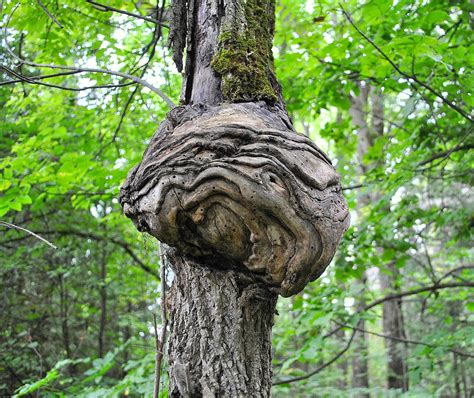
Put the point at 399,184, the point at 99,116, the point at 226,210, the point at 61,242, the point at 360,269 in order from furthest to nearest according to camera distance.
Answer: the point at 61,242, the point at 99,116, the point at 360,269, the point at 399,184, the point at 226,210

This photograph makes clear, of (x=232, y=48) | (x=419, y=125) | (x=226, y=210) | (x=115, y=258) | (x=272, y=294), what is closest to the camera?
(x=226, y=210)

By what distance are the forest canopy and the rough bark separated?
30 cm

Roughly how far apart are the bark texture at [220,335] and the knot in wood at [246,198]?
0.07 metres

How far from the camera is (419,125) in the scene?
365 centimetres

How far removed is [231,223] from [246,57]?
27.2 inches

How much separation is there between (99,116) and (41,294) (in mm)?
4181

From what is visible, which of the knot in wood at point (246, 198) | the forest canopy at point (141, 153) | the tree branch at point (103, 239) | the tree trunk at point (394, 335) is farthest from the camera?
the tree trunk at point (394, 335)

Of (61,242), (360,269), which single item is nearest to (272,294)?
(360,269)

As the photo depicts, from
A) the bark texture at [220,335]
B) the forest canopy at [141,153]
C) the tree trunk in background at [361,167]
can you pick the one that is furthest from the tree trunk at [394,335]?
the bark texture at [220,335]

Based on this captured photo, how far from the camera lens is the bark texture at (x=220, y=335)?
1.32 meters

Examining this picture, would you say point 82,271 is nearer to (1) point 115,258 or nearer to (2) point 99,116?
(1) point 115,258

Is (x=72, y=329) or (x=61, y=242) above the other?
(x=61, y=242)

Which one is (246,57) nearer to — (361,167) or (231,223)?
(231,223)

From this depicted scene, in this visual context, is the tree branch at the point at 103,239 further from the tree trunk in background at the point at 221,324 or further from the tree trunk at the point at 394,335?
the tree trunk in background at the point at 221,324
